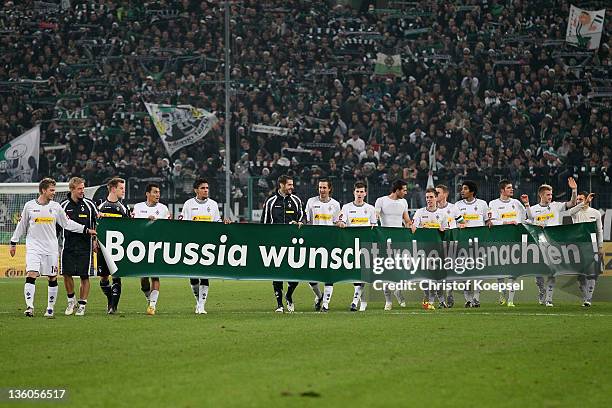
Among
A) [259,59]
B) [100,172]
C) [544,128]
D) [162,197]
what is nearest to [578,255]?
[162,197]

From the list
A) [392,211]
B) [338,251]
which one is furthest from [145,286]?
[392,211]

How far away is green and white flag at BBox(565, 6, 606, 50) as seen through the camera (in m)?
38.2

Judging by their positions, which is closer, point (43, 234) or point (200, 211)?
point (43, 234)

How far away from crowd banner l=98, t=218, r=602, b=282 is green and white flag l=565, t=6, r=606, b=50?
22.4 meters

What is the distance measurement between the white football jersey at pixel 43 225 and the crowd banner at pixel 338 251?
1.85ft

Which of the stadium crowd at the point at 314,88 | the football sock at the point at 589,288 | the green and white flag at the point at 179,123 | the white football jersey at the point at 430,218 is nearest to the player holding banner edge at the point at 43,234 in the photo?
the white football jersey at the point at 430,218

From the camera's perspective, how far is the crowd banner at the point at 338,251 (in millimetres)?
16328

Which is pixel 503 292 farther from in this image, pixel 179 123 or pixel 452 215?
pixel 179 123

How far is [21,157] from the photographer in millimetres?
33125

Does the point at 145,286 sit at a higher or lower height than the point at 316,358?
lower

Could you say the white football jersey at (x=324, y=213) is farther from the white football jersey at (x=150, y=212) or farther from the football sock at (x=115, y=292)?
the football sock at (x=115, y=292)

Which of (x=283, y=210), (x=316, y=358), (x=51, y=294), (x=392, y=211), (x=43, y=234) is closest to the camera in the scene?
(x=316, y=358)

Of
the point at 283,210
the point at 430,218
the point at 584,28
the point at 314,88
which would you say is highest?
the point at 584,28

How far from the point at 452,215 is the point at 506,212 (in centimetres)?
100
